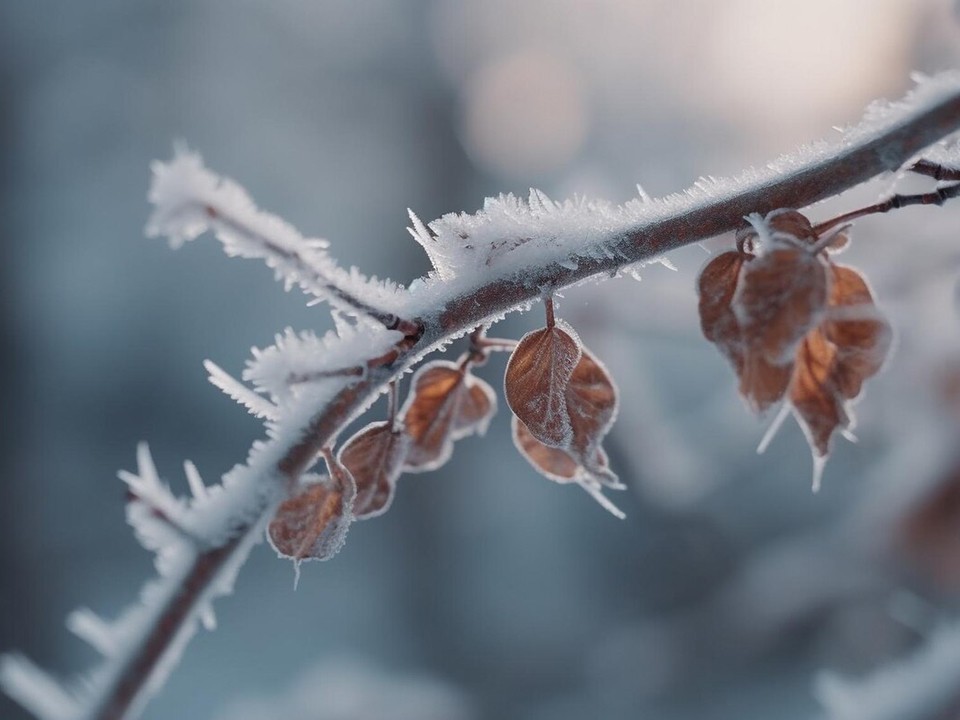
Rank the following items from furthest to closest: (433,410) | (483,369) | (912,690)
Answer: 1. (483,369)
2. (912,690)
3. (433,410)

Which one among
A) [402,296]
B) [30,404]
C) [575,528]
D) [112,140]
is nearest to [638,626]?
[402,296]

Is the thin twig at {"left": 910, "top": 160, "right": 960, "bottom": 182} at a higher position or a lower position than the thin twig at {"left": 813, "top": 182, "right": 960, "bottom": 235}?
higher

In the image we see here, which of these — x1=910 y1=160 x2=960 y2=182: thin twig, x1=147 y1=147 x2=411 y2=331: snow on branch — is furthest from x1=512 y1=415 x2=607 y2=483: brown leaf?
x1=910 y1=160 x2=960 y2=182: thin twig

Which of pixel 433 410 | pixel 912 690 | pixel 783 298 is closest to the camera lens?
pixel 783 298

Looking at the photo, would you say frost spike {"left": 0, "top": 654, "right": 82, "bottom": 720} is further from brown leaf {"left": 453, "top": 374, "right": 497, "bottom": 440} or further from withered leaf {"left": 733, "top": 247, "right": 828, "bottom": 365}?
withered leaf {"left": 733, "top": 247, "right": 828, "bottom": 365}

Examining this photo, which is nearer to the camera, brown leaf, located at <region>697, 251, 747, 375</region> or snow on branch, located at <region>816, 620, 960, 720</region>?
brown leaf, located at <region>697, 251, 747, 375</region>

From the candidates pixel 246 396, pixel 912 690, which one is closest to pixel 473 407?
pixel 246 396

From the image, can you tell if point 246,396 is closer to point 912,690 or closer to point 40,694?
point 40,694

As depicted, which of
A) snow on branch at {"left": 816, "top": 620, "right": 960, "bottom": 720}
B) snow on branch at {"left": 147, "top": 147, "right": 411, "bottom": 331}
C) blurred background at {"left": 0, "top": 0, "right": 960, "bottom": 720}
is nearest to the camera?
snow on branch at {"left": 147, "top": 147, "right": 411, "bottom": 331}
